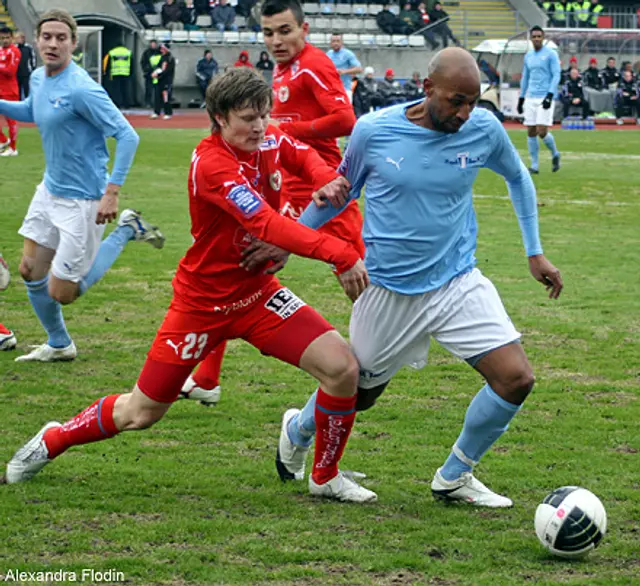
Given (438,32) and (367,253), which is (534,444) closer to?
(367,253)

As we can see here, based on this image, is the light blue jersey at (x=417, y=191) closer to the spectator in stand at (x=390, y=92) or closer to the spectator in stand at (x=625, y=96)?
the spectator in stand at (x=390, y=92)

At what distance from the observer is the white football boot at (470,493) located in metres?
5.50

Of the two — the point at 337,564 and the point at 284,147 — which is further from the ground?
the point at 284,147

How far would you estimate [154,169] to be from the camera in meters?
21.3

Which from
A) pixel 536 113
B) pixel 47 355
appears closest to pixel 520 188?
pixel 47 355

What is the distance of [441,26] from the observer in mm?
44625

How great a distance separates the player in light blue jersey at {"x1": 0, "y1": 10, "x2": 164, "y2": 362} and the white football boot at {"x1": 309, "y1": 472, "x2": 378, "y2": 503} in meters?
2.85

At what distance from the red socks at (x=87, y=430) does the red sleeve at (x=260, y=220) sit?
1.12m

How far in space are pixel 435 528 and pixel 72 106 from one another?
412cm

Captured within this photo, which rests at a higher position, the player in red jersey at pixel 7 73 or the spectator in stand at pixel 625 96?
the player in red jersey at pixel 7 73

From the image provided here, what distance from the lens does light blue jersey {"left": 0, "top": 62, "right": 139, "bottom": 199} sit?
309 inches

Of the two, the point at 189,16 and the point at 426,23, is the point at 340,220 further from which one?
the point at 426,23

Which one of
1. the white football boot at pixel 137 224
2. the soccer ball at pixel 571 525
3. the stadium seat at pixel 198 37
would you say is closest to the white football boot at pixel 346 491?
the soccer ball at pixel 571 525

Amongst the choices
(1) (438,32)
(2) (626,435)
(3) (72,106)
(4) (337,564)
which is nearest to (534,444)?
(2) (626,435)
